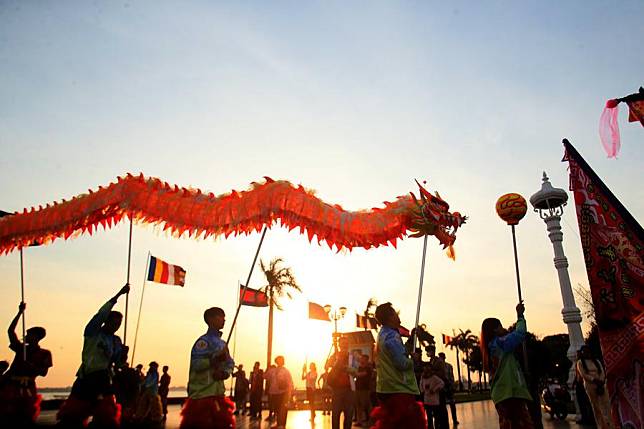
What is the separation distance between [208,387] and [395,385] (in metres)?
1.88

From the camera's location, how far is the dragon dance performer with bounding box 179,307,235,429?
15.1 feet

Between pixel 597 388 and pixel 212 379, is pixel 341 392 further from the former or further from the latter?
pixel 212 379

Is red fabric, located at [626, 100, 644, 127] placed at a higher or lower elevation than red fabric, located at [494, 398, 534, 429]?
higher

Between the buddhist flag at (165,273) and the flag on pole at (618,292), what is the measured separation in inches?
431

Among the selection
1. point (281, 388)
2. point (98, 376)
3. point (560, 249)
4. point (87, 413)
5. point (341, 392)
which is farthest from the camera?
point (560, 249)

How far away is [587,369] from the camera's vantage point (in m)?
7.62

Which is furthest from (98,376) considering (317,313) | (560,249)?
(560,249)

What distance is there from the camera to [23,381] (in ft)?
20.7

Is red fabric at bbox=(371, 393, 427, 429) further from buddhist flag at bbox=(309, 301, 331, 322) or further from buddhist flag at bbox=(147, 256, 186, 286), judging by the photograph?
buddhist flag at bbox=(309, 301, 331, 322)

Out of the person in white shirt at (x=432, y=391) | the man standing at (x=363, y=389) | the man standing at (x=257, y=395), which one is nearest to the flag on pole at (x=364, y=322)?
the man standing at (x=257, y=395)

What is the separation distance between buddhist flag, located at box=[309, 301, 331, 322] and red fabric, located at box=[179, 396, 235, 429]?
→ 55.6 ft

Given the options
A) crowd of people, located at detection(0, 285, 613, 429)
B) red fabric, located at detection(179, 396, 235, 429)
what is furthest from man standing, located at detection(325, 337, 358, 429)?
red fabric, located at detection(179, 396, 235, 429)

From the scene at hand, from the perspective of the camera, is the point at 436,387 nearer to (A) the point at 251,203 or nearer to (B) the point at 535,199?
(A) the point at 251,203

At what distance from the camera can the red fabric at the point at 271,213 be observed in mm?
6277
